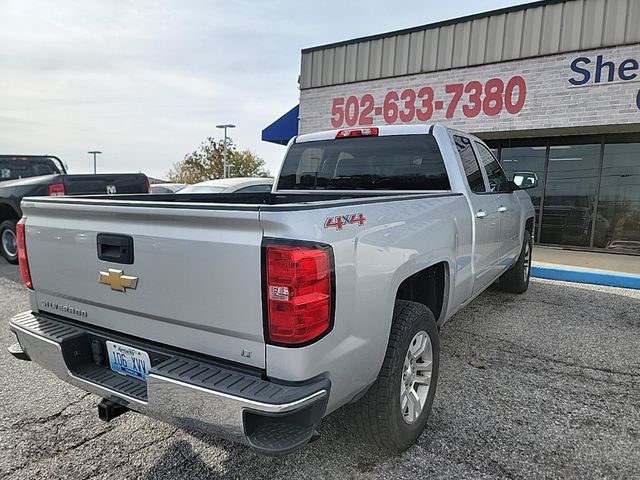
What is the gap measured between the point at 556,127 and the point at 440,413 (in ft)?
24.3

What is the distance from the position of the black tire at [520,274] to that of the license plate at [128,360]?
482 cm

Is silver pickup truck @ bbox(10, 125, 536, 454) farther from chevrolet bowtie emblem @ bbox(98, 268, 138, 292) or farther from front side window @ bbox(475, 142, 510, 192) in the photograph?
front side window @ bbox(475, 142, 510, 192)

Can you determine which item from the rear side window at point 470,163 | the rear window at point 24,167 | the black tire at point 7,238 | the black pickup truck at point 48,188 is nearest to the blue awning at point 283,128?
the black pickup truck at point 48,188

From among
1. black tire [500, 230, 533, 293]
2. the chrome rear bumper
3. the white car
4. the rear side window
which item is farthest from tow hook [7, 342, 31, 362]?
the white car

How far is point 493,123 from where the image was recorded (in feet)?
30.0

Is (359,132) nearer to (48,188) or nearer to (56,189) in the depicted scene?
(56,189)

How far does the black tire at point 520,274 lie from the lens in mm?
5812

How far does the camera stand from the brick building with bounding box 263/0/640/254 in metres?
8.13

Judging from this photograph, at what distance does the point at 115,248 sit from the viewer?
7.17 ft

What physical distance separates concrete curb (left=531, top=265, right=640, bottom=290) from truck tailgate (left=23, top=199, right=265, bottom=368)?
6.55 metres

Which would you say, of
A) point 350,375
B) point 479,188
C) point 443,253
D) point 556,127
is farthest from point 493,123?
point 350,375

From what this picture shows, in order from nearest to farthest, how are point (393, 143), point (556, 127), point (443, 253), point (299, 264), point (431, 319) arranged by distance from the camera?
point (299, 264), point (431, 319), point (443, 253), point (393, 143), point (556, 127)

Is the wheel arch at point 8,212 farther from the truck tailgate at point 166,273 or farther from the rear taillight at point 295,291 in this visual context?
the rear taillight at point 295,291

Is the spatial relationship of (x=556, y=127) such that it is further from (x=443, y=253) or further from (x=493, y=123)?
(x=443, y=253)
